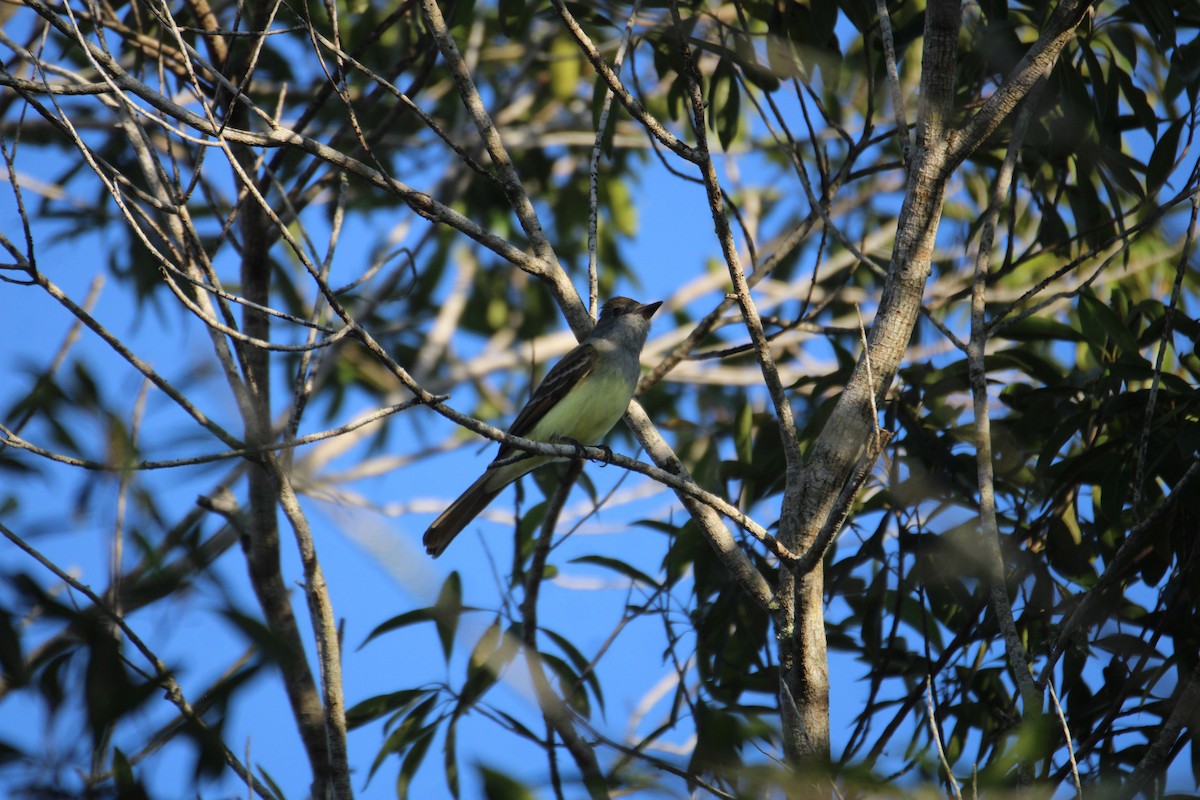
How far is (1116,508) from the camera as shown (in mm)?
3939

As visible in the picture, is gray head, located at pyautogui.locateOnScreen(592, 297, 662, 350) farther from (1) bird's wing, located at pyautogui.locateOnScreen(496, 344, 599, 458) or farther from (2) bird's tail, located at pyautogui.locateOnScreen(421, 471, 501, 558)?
(2) bird's tail, located at pyautogui.locateOnScreen(421, 471, 501, 558)

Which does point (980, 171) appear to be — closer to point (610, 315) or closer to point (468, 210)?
point (610, 315)

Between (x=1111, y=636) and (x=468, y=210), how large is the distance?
6615 millimetres

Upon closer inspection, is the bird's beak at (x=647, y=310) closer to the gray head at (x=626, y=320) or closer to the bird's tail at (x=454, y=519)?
the gray head at (x=626, y=320)

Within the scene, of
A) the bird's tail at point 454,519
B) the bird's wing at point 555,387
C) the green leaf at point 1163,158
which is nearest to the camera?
the green leaf at point 1163,158

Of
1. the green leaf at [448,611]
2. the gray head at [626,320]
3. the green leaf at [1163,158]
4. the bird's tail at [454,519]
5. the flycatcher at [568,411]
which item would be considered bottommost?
the green leaf at [448,611]

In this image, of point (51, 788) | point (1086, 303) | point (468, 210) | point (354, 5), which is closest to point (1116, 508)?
point (1086, 303)

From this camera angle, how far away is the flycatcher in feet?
17.4

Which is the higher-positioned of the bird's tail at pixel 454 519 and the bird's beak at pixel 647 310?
the bird's beak at pixel 647 310

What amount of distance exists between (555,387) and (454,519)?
0.93 meters

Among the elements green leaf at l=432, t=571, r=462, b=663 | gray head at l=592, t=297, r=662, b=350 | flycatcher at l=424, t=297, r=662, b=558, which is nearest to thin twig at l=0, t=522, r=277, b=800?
green leaf at l=432, t=571, r=462, b=663

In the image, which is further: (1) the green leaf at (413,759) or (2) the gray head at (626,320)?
(2) the gray head at (626,320)

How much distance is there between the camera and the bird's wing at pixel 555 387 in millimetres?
5695

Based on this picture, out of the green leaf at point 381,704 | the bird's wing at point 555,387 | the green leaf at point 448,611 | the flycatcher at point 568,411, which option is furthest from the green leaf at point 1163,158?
the green leaf at point 381,704
